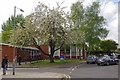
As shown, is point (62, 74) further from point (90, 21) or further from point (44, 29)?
point (90, 21)

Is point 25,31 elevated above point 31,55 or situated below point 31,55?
above

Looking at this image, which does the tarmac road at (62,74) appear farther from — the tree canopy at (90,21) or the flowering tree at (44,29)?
the tree canopy at (90,21)

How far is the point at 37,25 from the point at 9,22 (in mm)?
60312

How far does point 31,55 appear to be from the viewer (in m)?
67.4

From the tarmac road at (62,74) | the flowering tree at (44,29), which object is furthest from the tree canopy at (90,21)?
the tarmac road at (62,74)

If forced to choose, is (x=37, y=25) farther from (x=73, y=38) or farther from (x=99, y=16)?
(x=99, y=16)

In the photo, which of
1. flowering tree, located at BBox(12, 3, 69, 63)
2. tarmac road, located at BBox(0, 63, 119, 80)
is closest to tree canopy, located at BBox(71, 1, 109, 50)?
flowering tree, located at BBox(12, 3, 69, 63)

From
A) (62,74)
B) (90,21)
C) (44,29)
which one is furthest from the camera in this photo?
(90,21)

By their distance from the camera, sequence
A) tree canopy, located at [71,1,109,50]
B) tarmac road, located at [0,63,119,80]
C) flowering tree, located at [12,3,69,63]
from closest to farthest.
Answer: tarmac road, located at [0,63,119,80], flowering tree, located at [12,3,69,63], tree canopy, located at [71,1,109,50]

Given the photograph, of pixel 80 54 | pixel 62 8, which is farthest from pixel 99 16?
pixel 62 8

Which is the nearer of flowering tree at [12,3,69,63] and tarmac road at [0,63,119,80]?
tarmac road at [0,63,119,80]

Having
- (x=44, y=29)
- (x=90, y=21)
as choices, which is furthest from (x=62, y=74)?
(x=90, y=21)

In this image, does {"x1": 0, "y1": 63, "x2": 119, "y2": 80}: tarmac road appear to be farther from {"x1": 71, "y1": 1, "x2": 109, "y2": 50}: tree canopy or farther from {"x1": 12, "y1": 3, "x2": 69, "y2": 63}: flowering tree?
{"x1": 71, "y1": 1, "x2": 109, "y2": 50}: tree canopy

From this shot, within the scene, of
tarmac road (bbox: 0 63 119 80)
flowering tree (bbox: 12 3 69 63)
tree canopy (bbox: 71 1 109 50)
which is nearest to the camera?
tarmac road (bbox: 0 63 119 80)
